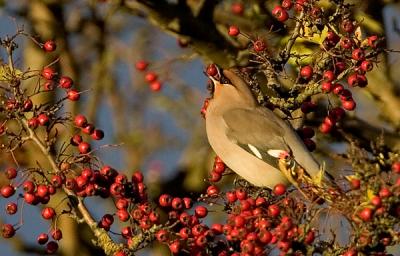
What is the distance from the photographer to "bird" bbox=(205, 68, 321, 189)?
206 inches

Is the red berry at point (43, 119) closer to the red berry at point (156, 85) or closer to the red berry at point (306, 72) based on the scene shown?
the red berry at point (306, 72)

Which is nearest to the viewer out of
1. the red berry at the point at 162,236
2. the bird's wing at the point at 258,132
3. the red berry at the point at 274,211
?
the red berry at the point at 274,211

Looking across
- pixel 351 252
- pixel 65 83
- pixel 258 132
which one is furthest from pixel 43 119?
pixel 258 132

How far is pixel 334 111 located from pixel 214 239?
1.31 meters

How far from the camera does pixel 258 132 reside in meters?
5.64

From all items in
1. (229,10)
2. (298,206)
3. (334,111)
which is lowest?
(229,10)

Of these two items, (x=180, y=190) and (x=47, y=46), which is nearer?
(x=47, y=46)

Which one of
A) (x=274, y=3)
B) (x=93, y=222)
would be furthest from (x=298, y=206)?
(x=274, y=3)

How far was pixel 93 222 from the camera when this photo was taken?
438 centimetres

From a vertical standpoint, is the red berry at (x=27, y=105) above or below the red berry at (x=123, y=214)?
above

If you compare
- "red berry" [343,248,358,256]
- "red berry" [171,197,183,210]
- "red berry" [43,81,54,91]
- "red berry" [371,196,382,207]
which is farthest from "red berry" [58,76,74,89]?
"red berry" [371,196,382,207]

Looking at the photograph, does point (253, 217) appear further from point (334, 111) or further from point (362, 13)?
point (362, 13)

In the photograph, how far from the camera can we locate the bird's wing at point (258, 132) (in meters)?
5.40

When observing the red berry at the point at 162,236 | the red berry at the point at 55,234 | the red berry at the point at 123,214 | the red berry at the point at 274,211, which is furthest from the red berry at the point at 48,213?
the red berry at the point at 274,211
